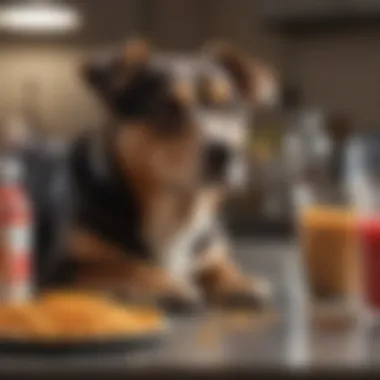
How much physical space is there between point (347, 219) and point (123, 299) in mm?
280

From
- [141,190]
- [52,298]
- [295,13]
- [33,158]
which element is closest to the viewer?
[52,298]

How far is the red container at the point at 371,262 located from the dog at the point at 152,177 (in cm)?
18

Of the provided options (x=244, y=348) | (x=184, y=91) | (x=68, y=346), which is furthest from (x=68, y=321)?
(x=184, y=91)

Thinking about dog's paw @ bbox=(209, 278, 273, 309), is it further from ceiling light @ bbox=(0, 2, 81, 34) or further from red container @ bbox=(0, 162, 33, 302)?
ceiling light @ bbox=(0, 2, 81, 34)

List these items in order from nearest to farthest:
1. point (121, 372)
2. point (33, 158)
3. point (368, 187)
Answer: point (121, 372) → point (368, 187) → point (33, 158)

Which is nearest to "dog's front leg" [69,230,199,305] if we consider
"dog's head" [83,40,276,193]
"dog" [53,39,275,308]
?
"dog" [53,39,275,308]

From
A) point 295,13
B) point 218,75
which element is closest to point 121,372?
point 218,75

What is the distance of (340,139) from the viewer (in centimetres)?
404

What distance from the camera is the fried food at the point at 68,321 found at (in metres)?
1.12

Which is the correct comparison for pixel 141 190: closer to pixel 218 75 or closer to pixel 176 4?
pixel 218 75

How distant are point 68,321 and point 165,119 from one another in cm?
48

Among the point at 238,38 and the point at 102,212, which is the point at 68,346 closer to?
the point at 102,212

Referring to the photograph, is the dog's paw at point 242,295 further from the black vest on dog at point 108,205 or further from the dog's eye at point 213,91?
the dog's eye at point 213,91

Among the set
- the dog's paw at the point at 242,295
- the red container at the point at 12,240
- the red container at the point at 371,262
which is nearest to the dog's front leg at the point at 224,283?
the dog's paw at the point at 242,295
